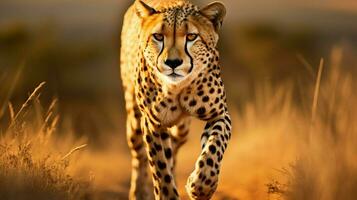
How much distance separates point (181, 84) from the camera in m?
5.65

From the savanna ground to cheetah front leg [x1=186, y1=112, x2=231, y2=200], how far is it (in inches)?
20.9

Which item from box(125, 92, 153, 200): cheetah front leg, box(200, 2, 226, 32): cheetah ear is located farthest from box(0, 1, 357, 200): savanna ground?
box(200, 2, 226, 32): cheetah ear

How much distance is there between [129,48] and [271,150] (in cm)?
175

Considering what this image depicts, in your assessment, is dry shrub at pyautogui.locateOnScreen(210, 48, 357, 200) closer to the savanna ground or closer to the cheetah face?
the savanna ground

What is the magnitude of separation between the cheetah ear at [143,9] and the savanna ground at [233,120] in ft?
2.73

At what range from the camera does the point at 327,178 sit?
18.0 ft

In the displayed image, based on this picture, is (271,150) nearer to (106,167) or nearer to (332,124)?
(332,124)

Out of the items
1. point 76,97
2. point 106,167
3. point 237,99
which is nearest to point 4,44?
point 76,97

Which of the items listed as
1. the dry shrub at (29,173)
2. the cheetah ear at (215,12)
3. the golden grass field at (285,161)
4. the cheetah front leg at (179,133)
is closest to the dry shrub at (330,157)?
the golden grass field at (285,161)

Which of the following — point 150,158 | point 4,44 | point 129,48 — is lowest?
point 4,44

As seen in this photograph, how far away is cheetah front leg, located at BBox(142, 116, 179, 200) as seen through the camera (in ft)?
19.9

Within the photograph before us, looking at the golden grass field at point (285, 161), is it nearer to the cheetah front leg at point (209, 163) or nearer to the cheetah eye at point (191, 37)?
the cheetah front leg at point (209, 163)

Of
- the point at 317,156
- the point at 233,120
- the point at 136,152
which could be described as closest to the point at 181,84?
the point at 317,156

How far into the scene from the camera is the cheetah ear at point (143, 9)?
595 centimetres
